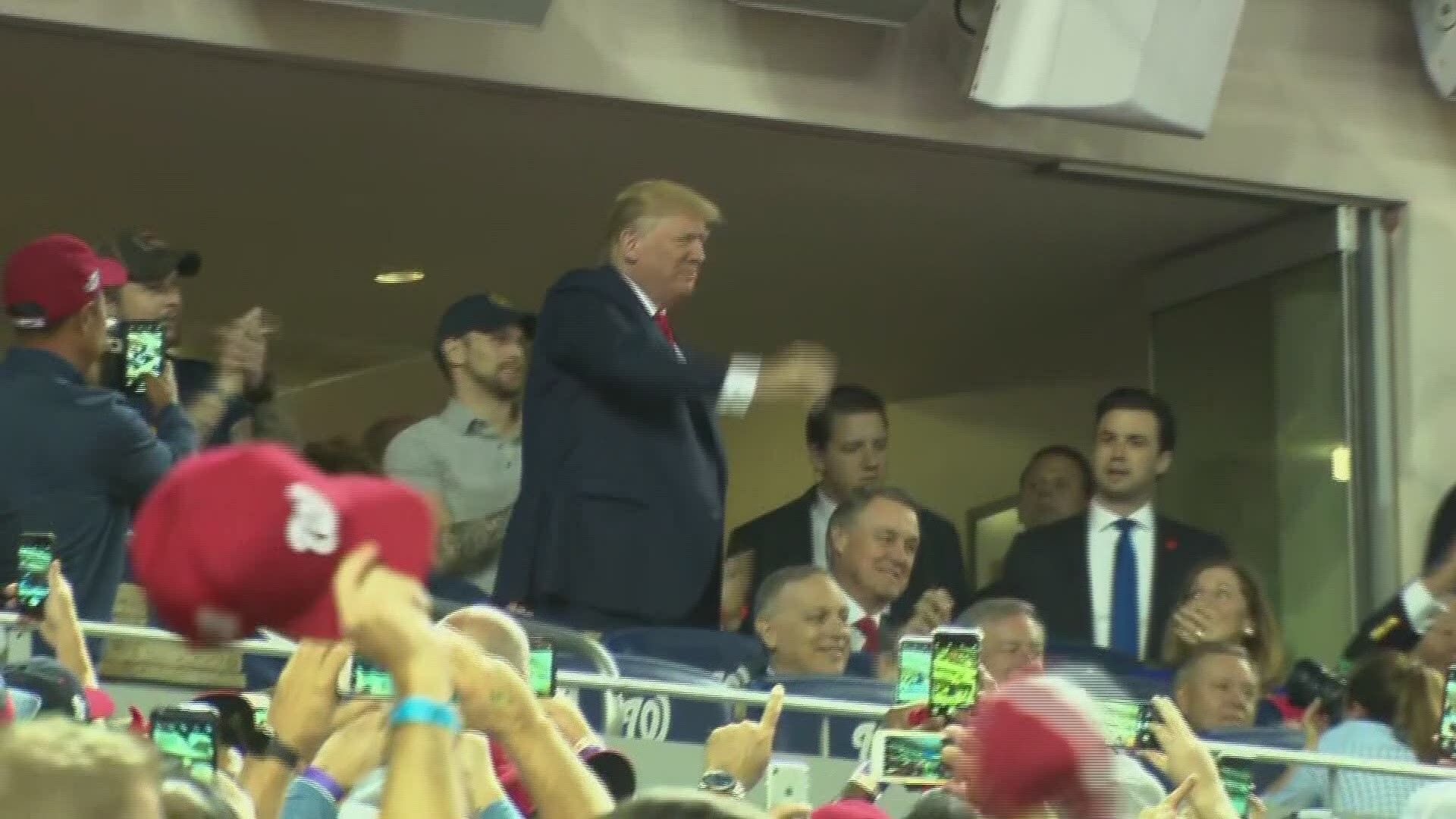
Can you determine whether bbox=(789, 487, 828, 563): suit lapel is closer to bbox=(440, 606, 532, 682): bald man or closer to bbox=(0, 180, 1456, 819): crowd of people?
bbox=(0, 180, 1456, 819): crowd of people

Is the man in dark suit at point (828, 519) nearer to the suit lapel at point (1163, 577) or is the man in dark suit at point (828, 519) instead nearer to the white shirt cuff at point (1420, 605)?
the suit lapel at point (1163, 577)

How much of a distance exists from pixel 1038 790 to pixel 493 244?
7.91 m

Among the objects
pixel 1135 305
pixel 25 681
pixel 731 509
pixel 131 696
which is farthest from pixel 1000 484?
pixel 25 681

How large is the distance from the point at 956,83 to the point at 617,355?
8.17ft

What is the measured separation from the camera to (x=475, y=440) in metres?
7.48

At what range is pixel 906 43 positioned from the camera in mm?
8688

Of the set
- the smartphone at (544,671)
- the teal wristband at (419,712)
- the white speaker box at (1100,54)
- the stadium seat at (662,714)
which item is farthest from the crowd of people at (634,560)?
the white speaker box at (1100,54)

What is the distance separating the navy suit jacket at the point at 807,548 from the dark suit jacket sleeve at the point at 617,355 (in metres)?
1.09

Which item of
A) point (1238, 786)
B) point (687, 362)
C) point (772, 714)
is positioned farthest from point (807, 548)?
point (772, 714)

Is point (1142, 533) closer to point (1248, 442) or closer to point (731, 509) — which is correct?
point (1248, 442)

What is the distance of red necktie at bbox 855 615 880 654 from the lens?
22.9ft

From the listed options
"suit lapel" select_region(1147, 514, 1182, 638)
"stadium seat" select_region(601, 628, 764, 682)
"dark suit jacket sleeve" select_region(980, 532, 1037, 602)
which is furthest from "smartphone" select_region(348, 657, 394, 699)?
"suit lapel" select_region(1147, 514, 1182, 638)

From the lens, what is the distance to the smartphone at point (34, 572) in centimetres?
498

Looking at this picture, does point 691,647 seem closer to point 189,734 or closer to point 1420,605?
point 189,734
